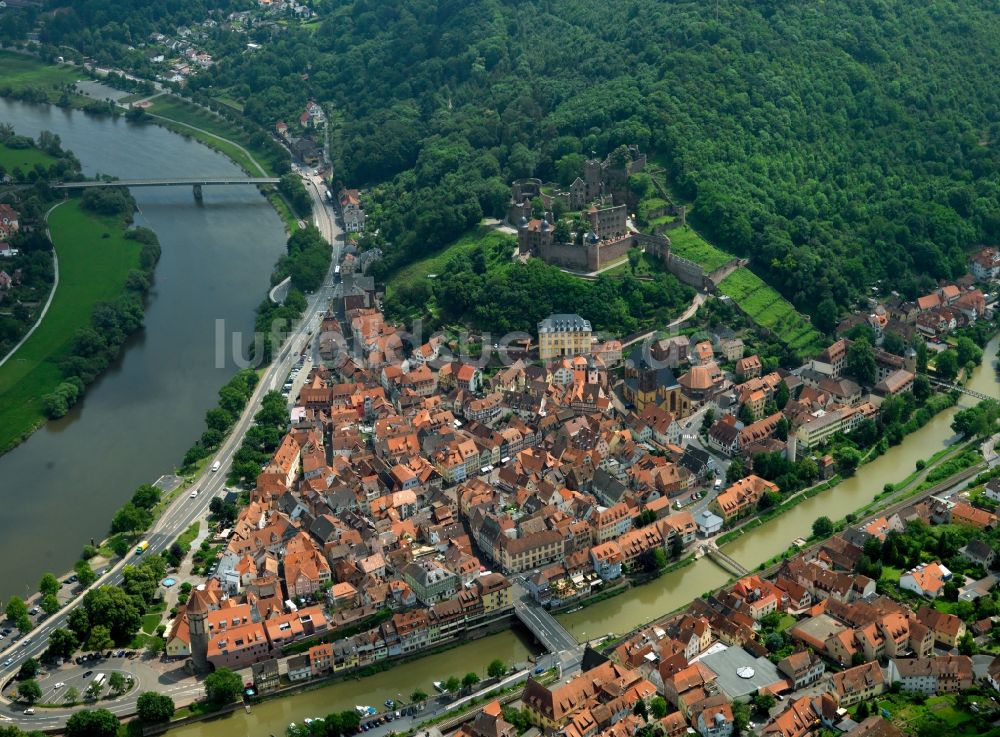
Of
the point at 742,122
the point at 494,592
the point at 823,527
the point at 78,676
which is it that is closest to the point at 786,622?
the point at 823,527

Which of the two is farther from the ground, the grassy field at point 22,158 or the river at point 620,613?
the grassy field at point 22,158

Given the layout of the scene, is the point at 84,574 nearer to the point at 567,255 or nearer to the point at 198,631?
the point at 198,631

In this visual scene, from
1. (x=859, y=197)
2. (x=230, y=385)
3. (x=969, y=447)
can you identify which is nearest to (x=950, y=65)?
(x=859, y=197)

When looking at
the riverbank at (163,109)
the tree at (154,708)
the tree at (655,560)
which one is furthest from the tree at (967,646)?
the riverbank at (163,109)

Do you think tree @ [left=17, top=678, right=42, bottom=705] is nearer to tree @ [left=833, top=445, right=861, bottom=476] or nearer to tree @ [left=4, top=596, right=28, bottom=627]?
tree @ [left=4, top=596, right=28, bottom=627]

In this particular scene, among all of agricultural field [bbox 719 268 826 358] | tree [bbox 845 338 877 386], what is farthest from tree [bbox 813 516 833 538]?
agricultural field [bbox 719 268 826 358]

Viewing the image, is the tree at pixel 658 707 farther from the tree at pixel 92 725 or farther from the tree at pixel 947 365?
the tree at pixel 947 365
